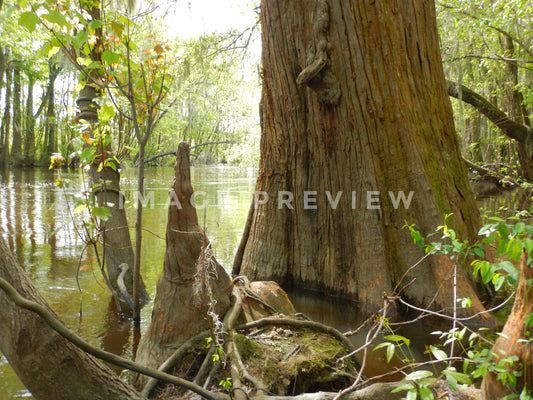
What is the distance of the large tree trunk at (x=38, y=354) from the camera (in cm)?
155

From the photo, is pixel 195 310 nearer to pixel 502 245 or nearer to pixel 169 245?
pixel 169 245

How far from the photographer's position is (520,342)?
65.2 inches

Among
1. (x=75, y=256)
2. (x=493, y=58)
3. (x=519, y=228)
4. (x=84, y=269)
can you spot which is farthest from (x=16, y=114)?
(x=519, y=228)

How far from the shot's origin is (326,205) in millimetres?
4656

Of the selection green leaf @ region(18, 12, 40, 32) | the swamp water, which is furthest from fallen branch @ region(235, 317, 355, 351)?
green leaf @ region(18, 12, 40, 32)

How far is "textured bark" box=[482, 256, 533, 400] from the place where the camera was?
1597mm

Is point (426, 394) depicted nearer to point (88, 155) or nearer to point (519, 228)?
point (519, 228)

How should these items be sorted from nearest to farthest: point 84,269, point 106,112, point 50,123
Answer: point 106,112 → point 84,269 → point 50,123

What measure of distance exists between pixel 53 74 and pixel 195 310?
123 ft

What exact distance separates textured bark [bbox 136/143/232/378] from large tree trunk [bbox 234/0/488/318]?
6.82ft

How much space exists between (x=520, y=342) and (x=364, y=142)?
2.88m

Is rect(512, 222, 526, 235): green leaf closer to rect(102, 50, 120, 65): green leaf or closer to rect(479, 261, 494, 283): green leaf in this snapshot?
rect(479, 261, 494, 283): green leaf

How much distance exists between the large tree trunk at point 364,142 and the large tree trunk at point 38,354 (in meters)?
3.03

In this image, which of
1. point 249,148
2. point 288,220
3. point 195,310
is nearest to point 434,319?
point 288,220
